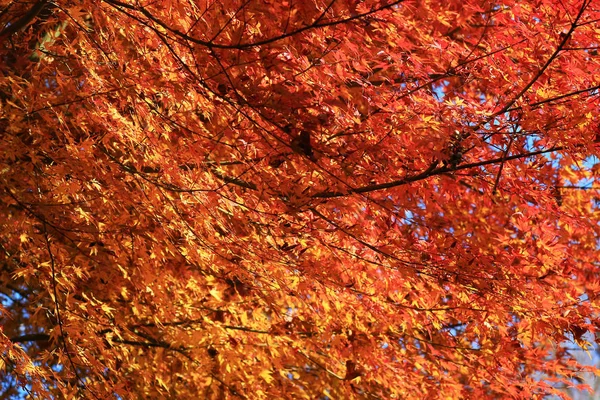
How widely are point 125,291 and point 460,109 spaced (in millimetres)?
2945

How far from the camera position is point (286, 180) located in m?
3.85

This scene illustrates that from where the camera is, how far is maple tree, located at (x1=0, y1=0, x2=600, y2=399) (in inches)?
137

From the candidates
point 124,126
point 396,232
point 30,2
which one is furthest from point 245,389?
point 30,2

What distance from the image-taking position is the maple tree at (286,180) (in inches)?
137

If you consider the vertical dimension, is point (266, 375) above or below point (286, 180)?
below

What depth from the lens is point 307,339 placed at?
551 centimetres

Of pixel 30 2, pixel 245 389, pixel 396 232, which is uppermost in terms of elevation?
pixel 30 2

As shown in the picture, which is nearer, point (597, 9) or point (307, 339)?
point (597, 9)

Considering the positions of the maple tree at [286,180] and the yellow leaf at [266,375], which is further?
the yellow leaf at [266,375]

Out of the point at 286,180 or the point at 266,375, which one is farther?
the point at 266,375

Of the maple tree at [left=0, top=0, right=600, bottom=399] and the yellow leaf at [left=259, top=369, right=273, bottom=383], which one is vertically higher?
the maple tree at [left=0, top=0, right=600, bottom=399]

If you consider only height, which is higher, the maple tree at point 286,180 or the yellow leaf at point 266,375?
the maple tree at point 286,180

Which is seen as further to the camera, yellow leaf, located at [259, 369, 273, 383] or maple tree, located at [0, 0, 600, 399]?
yellow leaf, located at [259, 369, 273, 383]

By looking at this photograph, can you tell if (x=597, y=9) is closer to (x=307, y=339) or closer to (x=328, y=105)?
(x=328, y=105)
